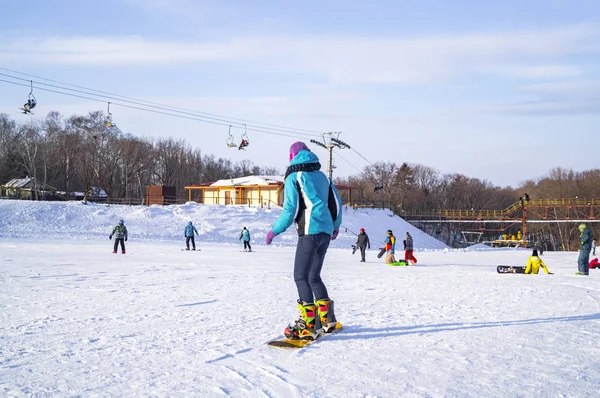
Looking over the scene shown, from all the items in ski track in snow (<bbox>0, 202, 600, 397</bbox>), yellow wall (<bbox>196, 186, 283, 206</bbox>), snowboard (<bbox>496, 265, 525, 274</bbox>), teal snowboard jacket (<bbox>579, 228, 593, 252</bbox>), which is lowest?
snowboard (<bbox>496, 265, 525, 274</bbox>)

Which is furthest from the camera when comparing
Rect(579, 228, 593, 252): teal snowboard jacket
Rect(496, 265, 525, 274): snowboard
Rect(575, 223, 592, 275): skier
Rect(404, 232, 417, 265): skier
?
Rect(404, 232, 417, 265): skier

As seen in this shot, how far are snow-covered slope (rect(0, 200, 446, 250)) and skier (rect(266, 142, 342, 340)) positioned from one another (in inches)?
1295

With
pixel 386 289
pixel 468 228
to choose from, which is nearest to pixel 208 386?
pixel 386 289

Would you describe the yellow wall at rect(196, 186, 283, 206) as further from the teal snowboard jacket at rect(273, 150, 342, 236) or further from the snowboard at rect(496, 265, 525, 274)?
the teal snowboard jacket at rect(273, 150, 342, 236)

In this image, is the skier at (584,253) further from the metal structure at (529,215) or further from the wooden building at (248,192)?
the wooden building at (248,192)

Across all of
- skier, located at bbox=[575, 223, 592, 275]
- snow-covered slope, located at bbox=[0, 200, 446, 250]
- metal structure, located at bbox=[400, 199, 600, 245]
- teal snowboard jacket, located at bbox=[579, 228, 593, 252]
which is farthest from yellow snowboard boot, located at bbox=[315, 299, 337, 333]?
metal structure, located at bbox=[400, 199, 600, 245]

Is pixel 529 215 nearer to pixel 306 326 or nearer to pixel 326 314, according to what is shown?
pixel 326 314

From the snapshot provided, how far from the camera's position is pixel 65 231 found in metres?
38.5

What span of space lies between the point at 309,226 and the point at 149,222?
40.9m

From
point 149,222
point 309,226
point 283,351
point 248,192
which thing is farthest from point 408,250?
point 248,192

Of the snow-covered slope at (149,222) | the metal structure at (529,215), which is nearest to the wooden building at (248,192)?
the snow-covered slope at (149,222)

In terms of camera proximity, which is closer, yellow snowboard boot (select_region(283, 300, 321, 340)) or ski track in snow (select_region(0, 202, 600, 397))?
ski track in snow (select_region(0, 202, 600, 397))

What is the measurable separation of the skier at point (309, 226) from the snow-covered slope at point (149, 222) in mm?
32890

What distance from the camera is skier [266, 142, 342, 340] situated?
5480mm
